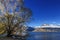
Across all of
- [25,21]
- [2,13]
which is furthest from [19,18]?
A: [2,13]

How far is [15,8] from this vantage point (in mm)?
22141

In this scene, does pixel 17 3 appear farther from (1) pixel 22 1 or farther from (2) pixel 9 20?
(2) pixel 9 20

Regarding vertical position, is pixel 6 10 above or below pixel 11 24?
above

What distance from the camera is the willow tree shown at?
21953 mm

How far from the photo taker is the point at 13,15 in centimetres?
2200

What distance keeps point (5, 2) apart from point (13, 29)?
437cm

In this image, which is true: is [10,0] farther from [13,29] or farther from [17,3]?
[13,29]

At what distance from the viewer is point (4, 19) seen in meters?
22.0

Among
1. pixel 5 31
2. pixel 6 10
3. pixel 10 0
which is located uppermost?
pixel 10 0

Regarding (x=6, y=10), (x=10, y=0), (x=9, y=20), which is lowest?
(x=9, y=20)

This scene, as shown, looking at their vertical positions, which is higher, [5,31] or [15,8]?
[15,8]

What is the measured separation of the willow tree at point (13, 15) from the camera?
22.0 metres

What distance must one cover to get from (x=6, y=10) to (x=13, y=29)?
10.5 ft

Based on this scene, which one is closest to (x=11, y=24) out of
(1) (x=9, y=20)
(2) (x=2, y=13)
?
(1) (x=9, y=20)
